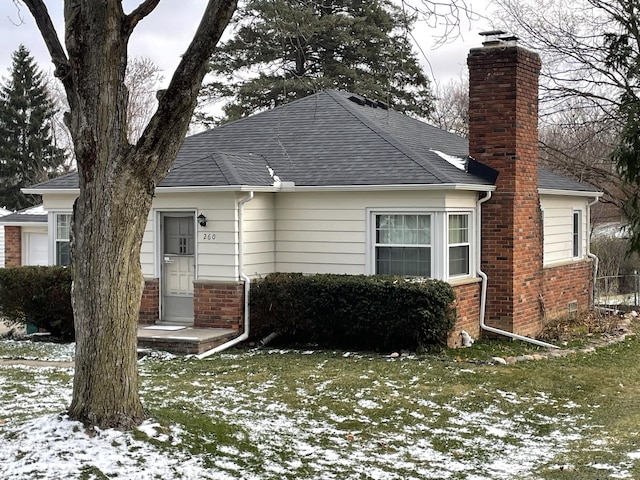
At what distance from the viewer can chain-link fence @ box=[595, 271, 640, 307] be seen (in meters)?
20.2

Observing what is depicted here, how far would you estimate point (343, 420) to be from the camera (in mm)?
8234

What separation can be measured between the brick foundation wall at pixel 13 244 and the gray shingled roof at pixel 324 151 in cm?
845

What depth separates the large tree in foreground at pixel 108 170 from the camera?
6547 mm

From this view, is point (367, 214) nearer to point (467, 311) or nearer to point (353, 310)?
point (353, 310)

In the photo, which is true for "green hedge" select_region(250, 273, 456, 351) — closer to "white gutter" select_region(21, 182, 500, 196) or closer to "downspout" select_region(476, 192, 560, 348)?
"white gutter" select_region(21, 182, 500, 196)

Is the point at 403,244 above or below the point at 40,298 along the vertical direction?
above

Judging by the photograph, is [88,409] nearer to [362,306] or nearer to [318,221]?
[362,306]

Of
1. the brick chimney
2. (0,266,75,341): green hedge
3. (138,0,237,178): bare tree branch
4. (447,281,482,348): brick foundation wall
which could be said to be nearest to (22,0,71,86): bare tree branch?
(138,0,237,178): bare tree branch

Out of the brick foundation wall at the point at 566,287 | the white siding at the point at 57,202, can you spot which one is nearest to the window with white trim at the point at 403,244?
the brick foundation wall at the point at 566,287

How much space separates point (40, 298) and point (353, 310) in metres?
5.60

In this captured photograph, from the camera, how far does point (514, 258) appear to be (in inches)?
549

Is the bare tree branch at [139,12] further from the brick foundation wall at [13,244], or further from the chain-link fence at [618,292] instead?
the brick foundation wall at [13,244]

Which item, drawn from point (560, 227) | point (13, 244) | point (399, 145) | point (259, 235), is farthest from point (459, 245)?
point (13, 244)

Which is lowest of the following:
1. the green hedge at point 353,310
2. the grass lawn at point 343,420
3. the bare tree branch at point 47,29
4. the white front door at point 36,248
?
the grass lawn at point 343,420
